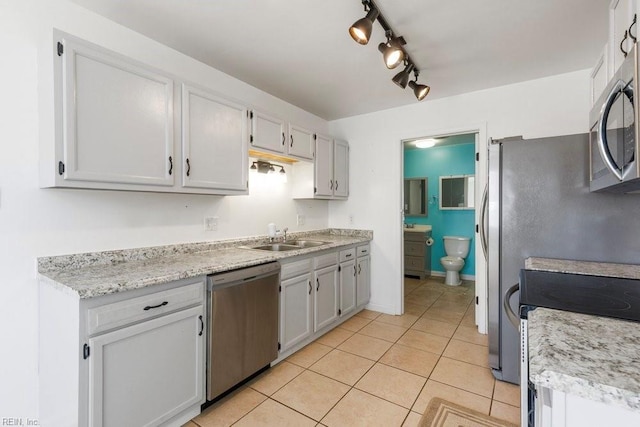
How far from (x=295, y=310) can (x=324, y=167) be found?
163cm

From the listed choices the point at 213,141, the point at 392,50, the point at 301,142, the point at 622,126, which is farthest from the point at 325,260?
the point at 622,126

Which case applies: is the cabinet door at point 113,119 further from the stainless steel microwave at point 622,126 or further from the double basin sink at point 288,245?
the stainless steel microwave at point 622,126

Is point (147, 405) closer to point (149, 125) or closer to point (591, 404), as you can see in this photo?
point (149, 125)

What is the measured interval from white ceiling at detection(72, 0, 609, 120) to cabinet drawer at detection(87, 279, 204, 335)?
165 centimetres

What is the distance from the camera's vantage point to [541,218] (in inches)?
79.9

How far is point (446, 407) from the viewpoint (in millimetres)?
1873

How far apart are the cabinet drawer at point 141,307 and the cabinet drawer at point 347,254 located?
1.66 meters

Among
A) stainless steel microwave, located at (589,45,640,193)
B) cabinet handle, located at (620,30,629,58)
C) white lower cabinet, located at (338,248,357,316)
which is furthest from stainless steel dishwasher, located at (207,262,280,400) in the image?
cabinet handle, located at (620,30,629,58)

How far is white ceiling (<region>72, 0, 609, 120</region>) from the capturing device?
1788mm

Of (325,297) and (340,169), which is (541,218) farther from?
(340,169)

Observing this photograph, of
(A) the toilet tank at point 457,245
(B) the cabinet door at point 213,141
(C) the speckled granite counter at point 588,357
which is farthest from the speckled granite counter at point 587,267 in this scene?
(A) the toilet tank at point 457,245

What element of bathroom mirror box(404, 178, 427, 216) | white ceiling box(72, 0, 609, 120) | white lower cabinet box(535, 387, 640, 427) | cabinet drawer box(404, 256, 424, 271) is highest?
white ceiling box(72, 0, 609, 120)

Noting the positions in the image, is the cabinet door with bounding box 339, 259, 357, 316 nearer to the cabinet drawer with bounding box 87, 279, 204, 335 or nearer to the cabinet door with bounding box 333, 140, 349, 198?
the cabinet door with bounding box 333, 140, 349, 198

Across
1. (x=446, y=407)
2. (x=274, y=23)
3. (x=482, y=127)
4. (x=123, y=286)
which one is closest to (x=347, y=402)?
(x=446, y=407)
